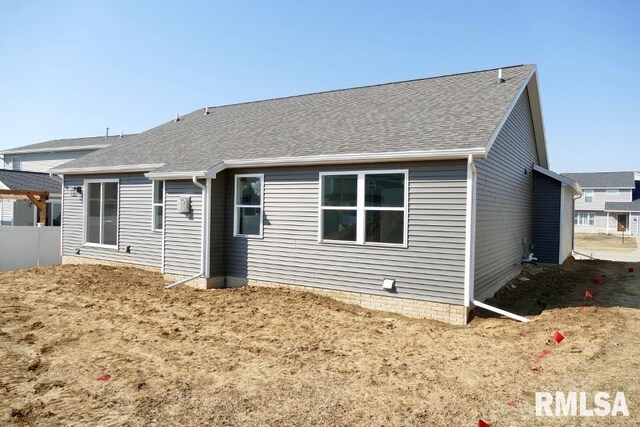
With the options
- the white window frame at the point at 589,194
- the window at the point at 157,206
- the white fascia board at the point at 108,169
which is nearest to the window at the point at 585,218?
the white window frame at the point at 589,194

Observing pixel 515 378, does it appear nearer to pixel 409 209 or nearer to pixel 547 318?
pixel 547 318

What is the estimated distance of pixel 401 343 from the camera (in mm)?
6375

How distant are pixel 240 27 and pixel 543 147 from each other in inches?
431

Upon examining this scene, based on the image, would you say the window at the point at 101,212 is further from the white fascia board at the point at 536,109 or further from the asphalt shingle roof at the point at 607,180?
the asphalt shingle roof at the point at 607,180

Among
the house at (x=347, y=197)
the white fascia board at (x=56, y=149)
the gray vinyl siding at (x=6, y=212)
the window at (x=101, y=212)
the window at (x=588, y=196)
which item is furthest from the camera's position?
the window at (x=588, y=196)

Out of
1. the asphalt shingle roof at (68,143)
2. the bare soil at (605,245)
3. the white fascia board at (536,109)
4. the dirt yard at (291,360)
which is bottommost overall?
the bare soil at (605,245)

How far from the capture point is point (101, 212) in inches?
529

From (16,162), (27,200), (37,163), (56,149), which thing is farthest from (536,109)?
(16,162)

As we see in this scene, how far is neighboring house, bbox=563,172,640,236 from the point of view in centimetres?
A: 4378

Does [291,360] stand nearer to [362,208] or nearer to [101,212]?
[362,208]

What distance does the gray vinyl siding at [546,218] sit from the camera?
13766 millimetres

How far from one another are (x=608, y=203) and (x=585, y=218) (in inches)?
125

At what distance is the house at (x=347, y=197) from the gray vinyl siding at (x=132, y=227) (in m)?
0.05

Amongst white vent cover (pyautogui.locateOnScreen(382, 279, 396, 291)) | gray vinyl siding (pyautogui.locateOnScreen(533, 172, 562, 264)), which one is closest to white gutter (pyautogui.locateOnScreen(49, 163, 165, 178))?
white vent cover (pyautogui.locateOnScreen(382, 279, 396, 291))
